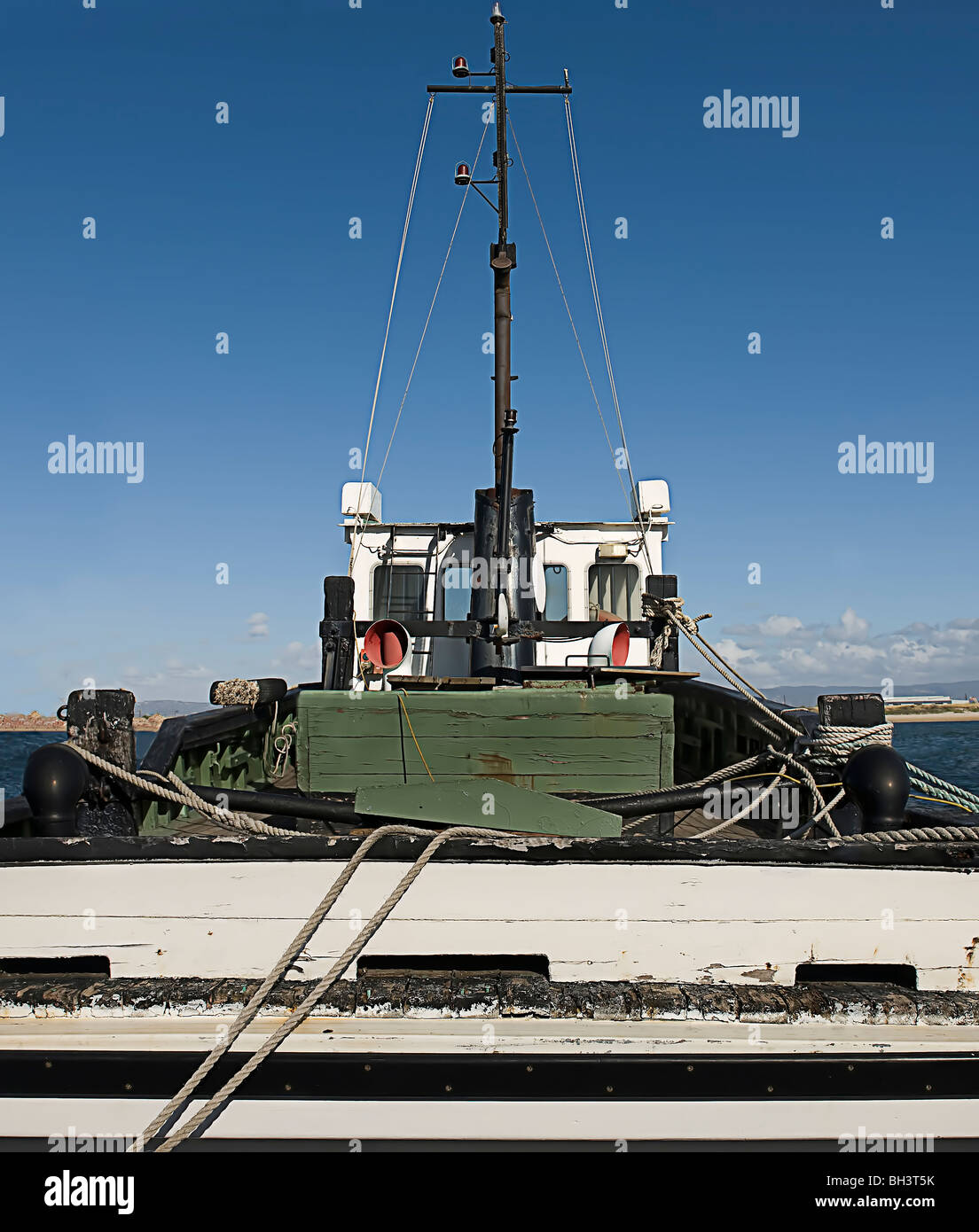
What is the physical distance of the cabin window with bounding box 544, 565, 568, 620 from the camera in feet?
32.7

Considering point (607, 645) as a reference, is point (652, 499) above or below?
above

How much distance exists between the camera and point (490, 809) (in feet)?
9.25

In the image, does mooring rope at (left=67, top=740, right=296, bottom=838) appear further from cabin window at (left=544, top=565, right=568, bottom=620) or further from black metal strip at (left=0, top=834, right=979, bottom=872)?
cabin window at (left=544, top=565, right=568, bottom=620)

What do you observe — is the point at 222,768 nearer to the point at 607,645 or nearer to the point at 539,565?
the point at 607,645

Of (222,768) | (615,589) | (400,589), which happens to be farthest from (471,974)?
(615,589)

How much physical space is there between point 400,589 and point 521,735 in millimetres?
5971

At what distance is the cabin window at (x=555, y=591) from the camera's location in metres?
9.97

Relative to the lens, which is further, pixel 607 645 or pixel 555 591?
pixel 555 591

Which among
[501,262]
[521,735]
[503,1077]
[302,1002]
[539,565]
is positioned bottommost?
[503,1077]

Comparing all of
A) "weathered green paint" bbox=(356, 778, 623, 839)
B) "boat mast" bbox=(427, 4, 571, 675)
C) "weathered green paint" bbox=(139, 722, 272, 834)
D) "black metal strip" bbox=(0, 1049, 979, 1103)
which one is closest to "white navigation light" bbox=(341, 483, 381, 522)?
"boat mast" bbox=(427, 4, 571, 675)

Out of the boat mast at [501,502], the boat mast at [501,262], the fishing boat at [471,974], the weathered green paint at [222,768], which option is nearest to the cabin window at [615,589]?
the boat mast at [501,502]
